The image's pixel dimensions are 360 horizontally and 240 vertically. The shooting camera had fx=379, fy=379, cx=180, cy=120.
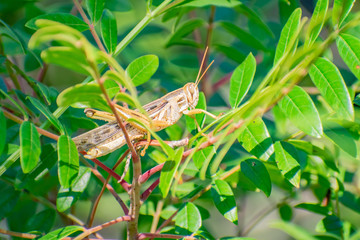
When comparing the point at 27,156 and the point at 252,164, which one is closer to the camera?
the point at 27,156

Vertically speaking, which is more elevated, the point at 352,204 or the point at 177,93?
the point at 177,93

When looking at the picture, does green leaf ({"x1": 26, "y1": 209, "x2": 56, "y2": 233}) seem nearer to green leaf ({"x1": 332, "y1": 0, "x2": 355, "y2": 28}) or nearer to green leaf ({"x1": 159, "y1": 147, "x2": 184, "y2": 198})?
green leaf ({"x1": 159, "y1": 147, "x2": 184, "y2": 198})

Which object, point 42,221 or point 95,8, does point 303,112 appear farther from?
point 42,221

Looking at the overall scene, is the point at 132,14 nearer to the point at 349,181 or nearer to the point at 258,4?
the point at 258,4

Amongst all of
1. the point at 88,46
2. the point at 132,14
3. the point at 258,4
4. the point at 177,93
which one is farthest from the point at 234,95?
the point at 132,14

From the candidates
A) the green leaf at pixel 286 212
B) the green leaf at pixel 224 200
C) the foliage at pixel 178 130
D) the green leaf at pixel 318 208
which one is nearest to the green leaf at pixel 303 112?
the foliage at pixel 178 130

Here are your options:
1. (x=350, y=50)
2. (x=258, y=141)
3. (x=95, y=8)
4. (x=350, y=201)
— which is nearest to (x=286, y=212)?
(x=350, y=201)
